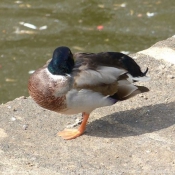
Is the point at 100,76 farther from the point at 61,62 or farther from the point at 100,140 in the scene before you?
the point at 100,140

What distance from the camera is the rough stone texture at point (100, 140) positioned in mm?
3883

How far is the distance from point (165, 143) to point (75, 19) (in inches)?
175

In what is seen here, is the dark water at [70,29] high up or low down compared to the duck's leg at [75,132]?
down

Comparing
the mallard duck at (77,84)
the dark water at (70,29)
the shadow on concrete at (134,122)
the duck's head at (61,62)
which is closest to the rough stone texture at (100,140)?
the shadow on concrete at (134,122)

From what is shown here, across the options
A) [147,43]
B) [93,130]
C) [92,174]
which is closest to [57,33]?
[147,43]

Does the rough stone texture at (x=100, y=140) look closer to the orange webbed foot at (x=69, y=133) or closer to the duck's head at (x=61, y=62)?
the orange webbed foot at (x=69, y=133)

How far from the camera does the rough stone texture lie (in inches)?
153

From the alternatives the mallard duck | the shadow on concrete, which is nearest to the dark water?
the shadow on concrete

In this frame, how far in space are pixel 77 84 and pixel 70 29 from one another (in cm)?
398

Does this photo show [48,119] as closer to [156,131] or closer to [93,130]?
[93,130]

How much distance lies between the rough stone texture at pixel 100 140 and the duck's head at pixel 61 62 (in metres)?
0.58

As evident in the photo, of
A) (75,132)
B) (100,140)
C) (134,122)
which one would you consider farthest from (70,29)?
(100,140)

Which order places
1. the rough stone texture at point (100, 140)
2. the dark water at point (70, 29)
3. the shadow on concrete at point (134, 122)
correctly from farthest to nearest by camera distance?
the dark water at point (70, 29), the shadow on concrete at point (134, 122), the rough stone texture at point (100, 140)

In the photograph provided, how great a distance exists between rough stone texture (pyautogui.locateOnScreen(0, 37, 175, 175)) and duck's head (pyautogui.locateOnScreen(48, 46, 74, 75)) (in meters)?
0.58
